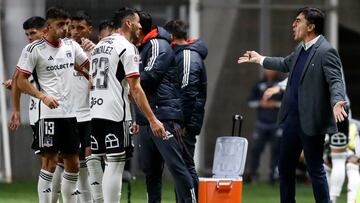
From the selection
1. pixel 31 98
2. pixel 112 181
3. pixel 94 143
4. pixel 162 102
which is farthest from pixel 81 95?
pixel 112 181

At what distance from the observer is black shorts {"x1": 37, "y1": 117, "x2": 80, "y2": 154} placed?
1198 centimetres

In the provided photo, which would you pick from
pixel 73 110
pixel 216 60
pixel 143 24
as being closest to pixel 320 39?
pixel 143 24

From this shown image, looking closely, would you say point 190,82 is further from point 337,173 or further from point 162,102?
point 337,173

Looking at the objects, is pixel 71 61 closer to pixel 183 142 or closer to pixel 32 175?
pixel 183 142

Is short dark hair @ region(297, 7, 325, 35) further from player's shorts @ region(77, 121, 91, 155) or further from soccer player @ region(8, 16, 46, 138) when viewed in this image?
soccer player @ region(8, 16, 46, 138)

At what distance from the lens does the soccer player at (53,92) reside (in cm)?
1196

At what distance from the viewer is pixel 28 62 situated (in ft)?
38.9

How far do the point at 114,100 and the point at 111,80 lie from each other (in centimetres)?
19

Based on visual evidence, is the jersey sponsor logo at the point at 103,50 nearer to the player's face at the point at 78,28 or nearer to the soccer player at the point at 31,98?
the soccer player at the point at 31,98

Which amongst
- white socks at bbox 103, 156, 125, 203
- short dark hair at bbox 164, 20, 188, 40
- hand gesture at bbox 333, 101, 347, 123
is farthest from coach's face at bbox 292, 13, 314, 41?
white socks at bbox 103, 156, 125, 203

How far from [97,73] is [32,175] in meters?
9.05

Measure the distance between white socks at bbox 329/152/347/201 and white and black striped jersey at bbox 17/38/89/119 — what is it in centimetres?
423

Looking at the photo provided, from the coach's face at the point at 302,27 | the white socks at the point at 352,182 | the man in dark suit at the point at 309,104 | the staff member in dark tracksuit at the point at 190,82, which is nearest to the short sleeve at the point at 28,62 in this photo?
the staff member in dark tracksuit at the point at 190,82

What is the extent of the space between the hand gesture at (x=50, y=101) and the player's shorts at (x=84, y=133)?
4.79ft
